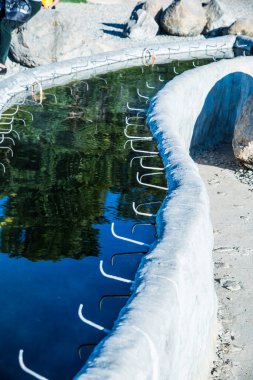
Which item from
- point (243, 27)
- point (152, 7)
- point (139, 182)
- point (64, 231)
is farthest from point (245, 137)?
point (152, 7)

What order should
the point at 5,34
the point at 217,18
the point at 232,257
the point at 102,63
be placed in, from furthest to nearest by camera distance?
1. the point at 217,18
2. the point at 102,63
3. the point at 5,34
4. the point at 232,257

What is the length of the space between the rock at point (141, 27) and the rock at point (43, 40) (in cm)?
420

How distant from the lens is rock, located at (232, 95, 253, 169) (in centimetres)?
955

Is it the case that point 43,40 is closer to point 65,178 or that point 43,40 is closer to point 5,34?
point 5,34

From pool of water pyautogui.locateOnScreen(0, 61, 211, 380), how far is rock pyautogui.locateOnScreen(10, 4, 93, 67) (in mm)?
2915

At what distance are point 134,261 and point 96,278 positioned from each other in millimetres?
376

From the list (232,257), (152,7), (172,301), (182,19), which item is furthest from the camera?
(152,7)

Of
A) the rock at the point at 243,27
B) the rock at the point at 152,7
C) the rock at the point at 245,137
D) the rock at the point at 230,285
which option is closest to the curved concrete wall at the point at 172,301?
the rock at the point at 230,285

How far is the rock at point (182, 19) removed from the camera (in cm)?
1802

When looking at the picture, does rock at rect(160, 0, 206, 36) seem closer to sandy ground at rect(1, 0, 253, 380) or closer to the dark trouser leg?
sandy ground at rect(1, 0, 253, 380)

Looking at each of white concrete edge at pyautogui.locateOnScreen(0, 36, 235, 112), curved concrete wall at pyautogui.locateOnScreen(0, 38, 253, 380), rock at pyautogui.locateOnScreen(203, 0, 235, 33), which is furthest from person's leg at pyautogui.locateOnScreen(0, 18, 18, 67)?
rock at pyautogui.locateOnScreen(203, 0, 235, 33)

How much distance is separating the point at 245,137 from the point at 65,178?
2883 millimetres

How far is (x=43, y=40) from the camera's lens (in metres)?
13.3

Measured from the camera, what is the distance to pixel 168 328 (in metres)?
3.94
